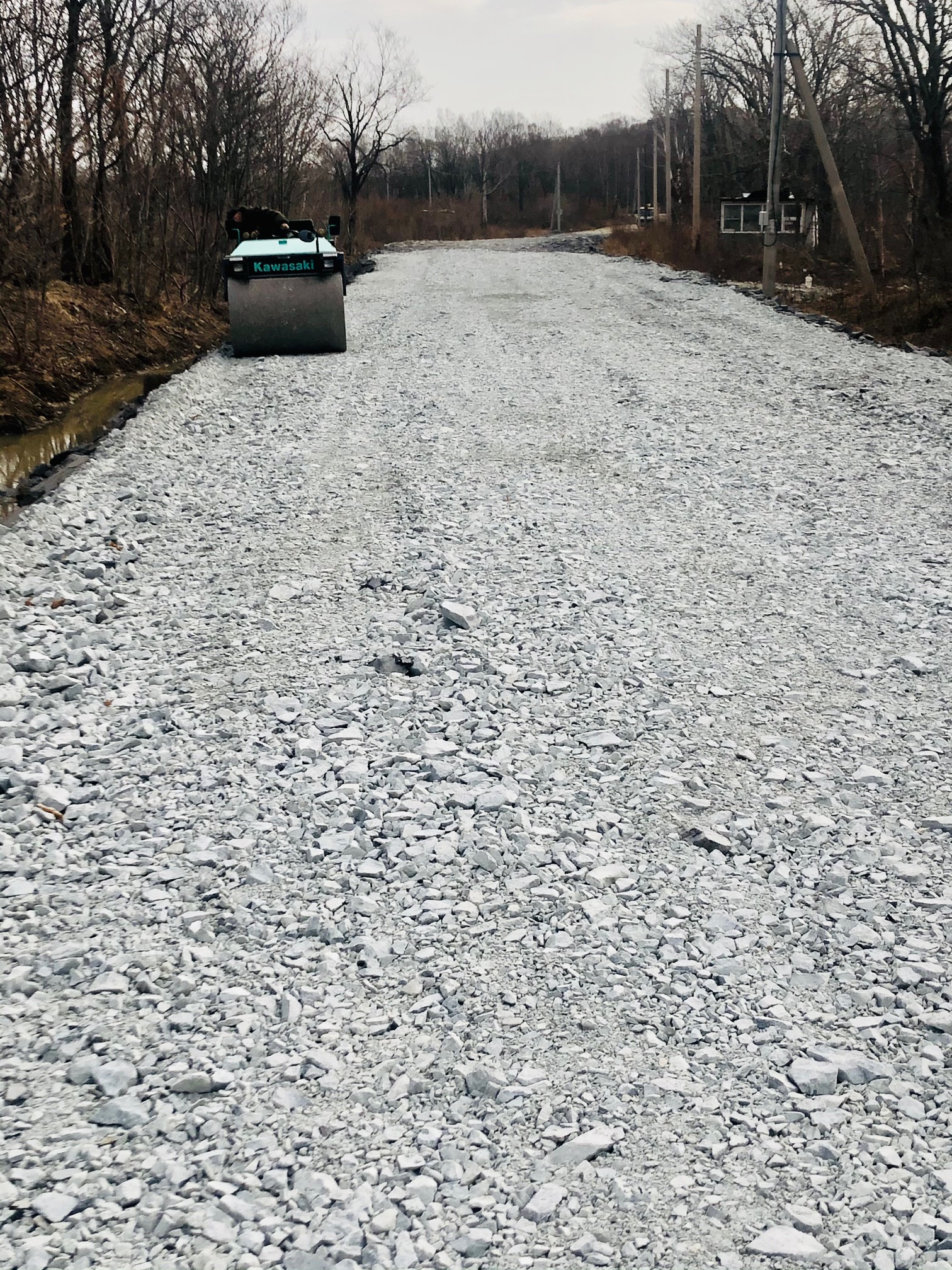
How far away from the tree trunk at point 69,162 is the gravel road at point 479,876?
7.33 meters

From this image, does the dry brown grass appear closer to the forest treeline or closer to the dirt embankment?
the forest treeline

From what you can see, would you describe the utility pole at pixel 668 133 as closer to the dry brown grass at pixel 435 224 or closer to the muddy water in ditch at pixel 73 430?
the dry brown grass at pixel 435 224

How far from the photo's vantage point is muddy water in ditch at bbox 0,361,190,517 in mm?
8555

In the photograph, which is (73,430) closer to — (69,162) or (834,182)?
(69,162)

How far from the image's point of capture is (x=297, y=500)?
7059 millimetres

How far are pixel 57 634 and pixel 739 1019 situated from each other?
361 centimetres

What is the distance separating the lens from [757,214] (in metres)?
46.0

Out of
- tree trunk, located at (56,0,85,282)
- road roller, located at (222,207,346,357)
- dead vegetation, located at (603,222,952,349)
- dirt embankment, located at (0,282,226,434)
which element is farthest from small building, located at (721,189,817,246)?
tree trunk, located at (56,0,85,282)

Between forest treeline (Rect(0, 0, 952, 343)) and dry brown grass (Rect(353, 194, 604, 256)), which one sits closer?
forest treeline (Rect(0, 0, 952, 343))

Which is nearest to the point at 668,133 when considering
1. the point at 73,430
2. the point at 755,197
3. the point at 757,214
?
the point at 757,214

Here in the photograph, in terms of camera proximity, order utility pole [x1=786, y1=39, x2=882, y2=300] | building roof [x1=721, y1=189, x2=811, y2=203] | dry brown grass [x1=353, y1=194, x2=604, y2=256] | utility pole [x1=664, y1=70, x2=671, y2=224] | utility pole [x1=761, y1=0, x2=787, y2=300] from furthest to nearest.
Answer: dry brown grass [x1=353, y1=194, x2=604, y2=256]
building roof [x1=721, y1=189, x2=811, y2=203]
utility pole [x1=664, y1=70, x2=671, y2=224]
utility pole [x1=761, y1=0, x2=787, y2=300]
utility pole [x1=786, y1=39, x2=882, y2=300]

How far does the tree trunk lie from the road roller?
2032 mm

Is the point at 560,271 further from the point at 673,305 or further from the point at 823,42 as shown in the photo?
the point at 823,42

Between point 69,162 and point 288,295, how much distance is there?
9.92 feet
